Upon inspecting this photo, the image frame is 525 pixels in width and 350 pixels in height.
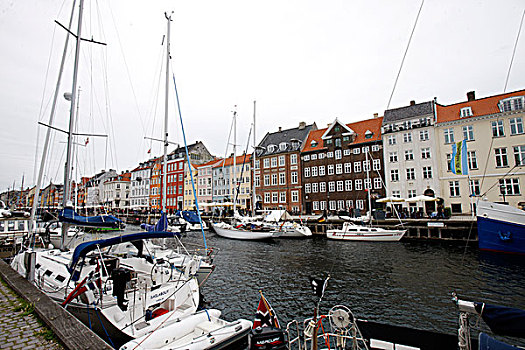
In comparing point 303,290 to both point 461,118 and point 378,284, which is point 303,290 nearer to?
point 378,284

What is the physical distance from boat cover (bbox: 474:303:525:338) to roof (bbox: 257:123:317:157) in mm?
46936

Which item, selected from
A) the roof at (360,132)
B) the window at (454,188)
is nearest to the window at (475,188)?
the window at (454,188)

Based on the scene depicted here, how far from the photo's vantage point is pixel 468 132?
3506 cm

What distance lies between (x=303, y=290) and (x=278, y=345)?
7.60m

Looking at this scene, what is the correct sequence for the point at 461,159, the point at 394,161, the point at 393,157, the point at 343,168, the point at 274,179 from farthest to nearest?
the point at 274,179, the point at 343,168, the point at 393,157, the point at 394,161, the point at 461,159

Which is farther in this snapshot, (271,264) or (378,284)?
(271,264)

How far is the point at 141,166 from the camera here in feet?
283

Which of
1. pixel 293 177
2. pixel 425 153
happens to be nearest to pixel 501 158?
pixel 425 153

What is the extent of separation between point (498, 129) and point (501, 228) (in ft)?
60.9

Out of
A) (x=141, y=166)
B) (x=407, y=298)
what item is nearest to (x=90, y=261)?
(x=407, y=298)

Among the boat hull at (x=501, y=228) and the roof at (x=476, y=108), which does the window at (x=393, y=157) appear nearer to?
the roof at (x=476, y=108)

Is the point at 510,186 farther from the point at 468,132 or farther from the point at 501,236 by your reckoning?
the point at 501,236

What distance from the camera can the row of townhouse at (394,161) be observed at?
107 feet

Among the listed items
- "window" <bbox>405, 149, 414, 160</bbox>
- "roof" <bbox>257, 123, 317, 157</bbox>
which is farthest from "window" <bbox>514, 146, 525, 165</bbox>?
"roof" <bbox>257, 123, 317, 157</bbox>
